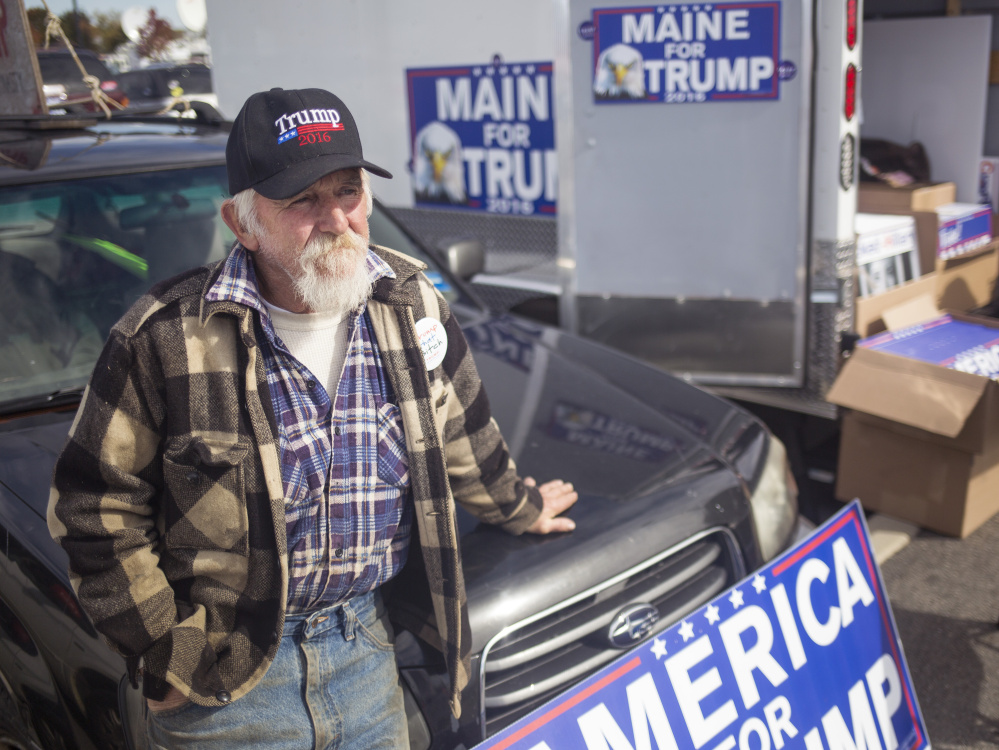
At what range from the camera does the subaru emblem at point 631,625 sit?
2137 millimetres

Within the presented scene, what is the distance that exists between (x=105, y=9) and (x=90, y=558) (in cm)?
1745

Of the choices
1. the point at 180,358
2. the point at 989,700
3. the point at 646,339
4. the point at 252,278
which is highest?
the point at 252,278

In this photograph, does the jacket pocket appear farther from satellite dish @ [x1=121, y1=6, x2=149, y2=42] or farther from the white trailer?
satellite dish @ [x1=121, y1=6, x2=149, y2=42]

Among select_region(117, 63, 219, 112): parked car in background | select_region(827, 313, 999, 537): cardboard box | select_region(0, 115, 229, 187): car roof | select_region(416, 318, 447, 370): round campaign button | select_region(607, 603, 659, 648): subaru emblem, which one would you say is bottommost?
select_region(827, 313, 999, 537): cardboard box

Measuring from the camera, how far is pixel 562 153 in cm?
477

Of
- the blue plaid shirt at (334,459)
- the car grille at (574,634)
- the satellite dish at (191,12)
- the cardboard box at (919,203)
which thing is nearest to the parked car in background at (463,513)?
the car grille at (574,634)

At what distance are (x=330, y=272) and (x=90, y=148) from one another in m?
1.77

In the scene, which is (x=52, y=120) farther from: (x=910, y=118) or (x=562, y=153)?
(x=910, y=118)

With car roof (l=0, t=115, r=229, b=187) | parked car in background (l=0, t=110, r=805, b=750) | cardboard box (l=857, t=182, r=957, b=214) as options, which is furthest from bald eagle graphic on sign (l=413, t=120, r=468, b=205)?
cardboard box (l=857, t=182, r=957, b=214)

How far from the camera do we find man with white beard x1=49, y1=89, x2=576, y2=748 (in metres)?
1.63

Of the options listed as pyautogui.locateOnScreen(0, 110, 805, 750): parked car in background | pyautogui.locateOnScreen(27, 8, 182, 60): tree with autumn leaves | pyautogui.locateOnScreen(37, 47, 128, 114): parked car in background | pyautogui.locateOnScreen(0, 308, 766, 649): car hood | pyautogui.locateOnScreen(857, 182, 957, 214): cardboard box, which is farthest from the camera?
pyautogui.locateOnScreen(27, 8, 182, 60): tree with autumn leaves

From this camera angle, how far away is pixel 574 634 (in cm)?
211

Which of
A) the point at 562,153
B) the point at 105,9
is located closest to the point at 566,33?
the point at 562,153

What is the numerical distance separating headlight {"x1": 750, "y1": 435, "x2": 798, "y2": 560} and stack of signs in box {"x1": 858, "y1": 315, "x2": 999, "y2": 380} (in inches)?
60.3
